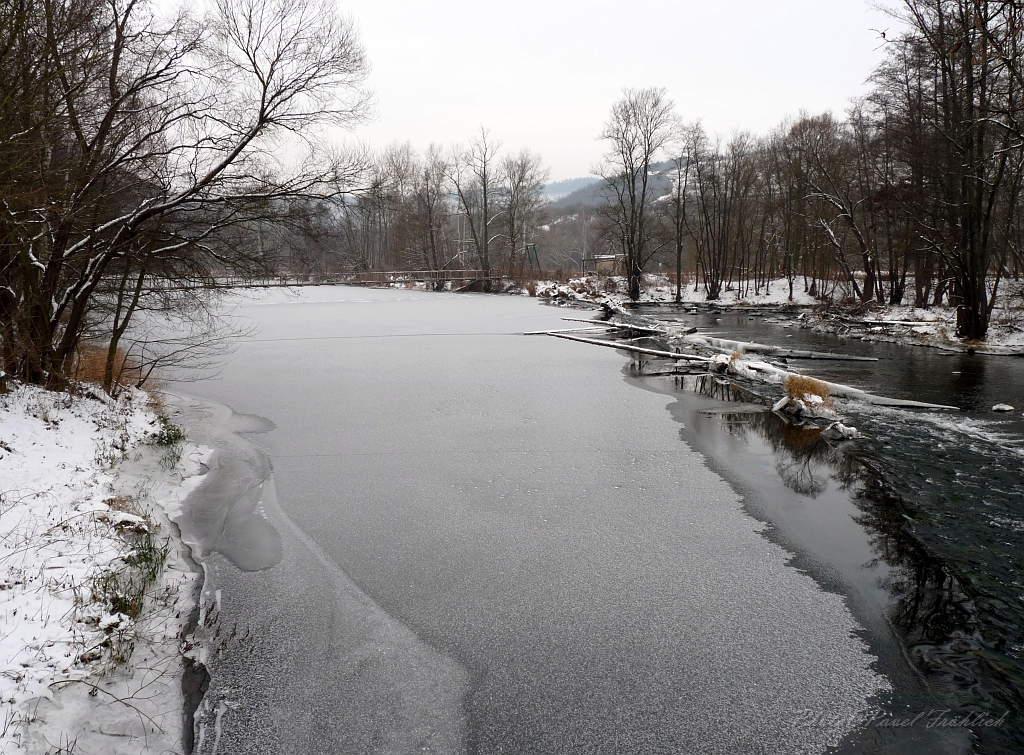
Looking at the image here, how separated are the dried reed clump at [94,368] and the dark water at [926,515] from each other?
8.64 m

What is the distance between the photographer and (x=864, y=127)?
25.8 meters

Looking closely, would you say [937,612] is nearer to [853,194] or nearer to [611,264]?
[853,194]

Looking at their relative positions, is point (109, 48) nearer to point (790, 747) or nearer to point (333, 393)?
point (333, 393)

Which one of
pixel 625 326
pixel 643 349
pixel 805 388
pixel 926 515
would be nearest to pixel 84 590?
pixel 926 515

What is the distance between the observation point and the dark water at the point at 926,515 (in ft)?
12.4

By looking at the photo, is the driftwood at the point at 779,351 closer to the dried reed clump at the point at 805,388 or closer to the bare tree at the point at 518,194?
the dried reed clump at the point at 805,388

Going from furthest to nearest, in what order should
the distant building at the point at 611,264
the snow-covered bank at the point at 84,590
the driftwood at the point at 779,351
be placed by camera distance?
the distant building at the point at 611,264 → the driftwood at the point at 779,351 → the snow-covered bank at the point at 84,590

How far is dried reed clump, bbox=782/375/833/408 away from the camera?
32.8 ft

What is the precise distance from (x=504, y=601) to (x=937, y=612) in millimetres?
2865

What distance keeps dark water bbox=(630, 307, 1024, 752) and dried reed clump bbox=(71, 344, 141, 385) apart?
8.64m

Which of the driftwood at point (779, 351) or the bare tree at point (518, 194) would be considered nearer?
the driftwood at point (779, 351)

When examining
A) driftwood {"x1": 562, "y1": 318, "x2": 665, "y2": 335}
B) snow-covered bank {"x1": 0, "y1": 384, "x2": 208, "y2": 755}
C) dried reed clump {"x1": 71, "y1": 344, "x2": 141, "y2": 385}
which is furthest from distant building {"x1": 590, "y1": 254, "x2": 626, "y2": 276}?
snow-covered bank {"x1": 0, "y1": 384, "x2": 208, "y2": 755}

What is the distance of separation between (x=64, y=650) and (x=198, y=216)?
6657 millimetres

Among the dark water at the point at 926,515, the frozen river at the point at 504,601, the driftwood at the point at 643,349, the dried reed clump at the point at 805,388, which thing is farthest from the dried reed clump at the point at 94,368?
the driftwood at the point at 643,349
